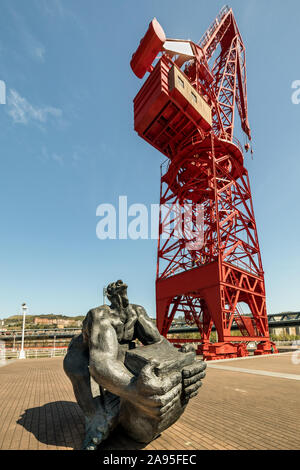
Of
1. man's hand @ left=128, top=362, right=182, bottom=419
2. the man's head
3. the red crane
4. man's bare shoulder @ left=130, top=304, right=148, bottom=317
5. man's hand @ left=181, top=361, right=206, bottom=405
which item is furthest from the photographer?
the red crane

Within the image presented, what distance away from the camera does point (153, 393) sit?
2418 mm

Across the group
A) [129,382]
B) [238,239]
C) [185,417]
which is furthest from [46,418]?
[238,239]

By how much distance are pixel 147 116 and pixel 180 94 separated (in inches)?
114

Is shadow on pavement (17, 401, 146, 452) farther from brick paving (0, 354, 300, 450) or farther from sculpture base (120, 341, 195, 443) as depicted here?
sculpture base (120, 341, 195, 443)

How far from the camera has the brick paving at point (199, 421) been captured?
11.2 ft

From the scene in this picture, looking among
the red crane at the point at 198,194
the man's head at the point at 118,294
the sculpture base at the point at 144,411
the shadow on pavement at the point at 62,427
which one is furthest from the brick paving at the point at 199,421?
the red crane at the point at 198,194

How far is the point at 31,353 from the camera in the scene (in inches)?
Answer: 856

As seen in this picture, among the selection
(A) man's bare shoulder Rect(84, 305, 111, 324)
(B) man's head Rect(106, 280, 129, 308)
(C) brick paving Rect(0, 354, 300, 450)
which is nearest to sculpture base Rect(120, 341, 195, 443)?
(C) brick paving Rect(0, 354, 300, 450)

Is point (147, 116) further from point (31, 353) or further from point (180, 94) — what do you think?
point (31, 353)

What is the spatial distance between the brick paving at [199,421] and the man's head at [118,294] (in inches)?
66.6

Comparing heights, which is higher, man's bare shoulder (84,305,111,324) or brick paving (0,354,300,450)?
man's bare shoulder (84,305,111,324)

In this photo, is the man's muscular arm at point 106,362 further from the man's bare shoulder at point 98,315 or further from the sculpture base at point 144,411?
the sculpture base at point 144,411

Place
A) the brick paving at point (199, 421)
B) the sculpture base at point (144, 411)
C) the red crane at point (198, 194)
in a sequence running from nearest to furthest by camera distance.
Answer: the sculpture base at point (144, 411) < the brick paving at point (199, 421) < the red crane at point (198, 194)

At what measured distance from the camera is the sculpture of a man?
2514 millimetres
